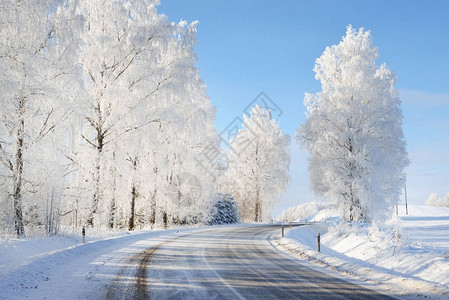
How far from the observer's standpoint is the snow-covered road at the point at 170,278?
675 centimetres

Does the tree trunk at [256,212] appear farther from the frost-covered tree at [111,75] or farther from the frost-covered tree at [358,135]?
the frost-covered tree at [111,75]

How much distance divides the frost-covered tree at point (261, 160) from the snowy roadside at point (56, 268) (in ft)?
98.0

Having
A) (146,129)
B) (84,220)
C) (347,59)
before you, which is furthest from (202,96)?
(84,220)

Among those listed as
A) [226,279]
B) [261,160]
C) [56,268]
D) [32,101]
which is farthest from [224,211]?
[226,279]

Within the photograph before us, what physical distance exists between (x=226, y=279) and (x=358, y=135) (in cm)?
1610

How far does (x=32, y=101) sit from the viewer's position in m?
12.2

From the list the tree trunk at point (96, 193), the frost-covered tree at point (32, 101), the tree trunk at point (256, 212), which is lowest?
the tree trunk at point (256, 212)

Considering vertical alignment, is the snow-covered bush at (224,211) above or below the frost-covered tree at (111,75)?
below

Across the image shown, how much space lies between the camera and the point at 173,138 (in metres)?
Result: 25.1

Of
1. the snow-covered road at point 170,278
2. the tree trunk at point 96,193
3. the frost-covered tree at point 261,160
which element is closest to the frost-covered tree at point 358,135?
the snow-covered road at point 170,278

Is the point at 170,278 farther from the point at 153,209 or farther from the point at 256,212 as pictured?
the point at 256,212

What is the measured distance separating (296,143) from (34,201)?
16694 mm

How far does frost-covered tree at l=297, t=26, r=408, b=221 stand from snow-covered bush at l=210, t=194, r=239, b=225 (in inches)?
555

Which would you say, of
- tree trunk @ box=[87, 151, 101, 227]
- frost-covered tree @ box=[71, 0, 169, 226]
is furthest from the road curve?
frost-covered tree @ box=[71, 0, 169, 226]
